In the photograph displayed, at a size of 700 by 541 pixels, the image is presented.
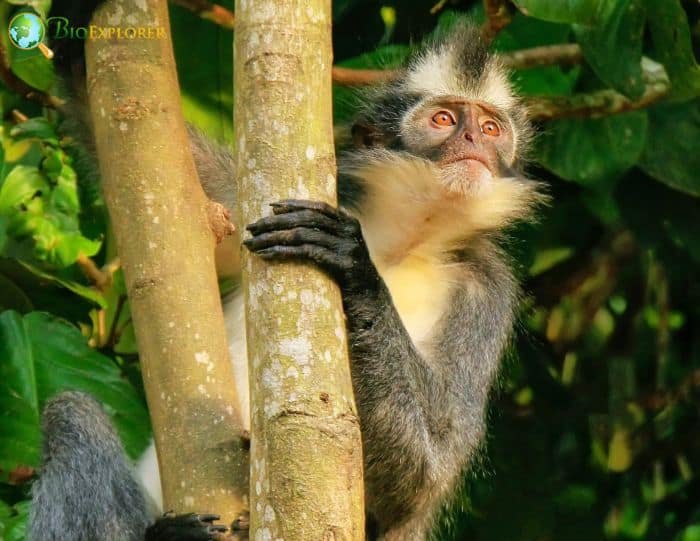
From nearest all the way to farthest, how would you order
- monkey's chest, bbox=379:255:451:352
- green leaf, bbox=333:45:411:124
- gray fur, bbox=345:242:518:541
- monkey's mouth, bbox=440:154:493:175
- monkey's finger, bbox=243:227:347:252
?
monkey's finger, bbox=243:227:347:252 → gray fur, bbox=345:242:518:541 → monkey's chest, bbox=379:255:451:352 → monkey's mouth, bbox=440:154:493:175 → green leaf, bbox=333:45:411:124

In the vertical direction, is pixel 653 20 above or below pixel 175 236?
above

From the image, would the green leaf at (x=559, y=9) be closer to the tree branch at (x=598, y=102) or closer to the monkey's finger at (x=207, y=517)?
the tree branch at (x=598, y=102)

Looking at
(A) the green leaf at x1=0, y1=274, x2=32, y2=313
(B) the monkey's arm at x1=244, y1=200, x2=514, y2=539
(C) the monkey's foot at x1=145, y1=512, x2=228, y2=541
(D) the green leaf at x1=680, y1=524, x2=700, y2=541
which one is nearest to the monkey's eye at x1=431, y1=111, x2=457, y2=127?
(B) the monkey's arm at x1=244, y1=200, x2=514, y2=539

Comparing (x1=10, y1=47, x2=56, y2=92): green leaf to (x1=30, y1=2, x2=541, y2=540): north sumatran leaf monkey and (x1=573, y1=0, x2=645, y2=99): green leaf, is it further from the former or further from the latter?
(x1=573, y1=0, x2=645, y2=99): green leaf

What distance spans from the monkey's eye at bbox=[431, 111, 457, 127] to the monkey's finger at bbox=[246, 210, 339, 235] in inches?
92.2

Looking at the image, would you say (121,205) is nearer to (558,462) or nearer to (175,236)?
(175,236)

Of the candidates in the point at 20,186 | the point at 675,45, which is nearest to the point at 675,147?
the point at 675,45

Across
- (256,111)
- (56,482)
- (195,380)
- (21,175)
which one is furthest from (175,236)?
(21,175)

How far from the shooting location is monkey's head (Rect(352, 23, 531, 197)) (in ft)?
18.7

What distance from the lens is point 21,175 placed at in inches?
236

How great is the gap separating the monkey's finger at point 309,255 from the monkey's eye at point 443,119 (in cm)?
219

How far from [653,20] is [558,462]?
3.28 meters

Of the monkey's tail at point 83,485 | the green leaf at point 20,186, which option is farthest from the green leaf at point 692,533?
the green leaf at point 20,186

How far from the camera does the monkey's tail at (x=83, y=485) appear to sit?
15.7 feet
